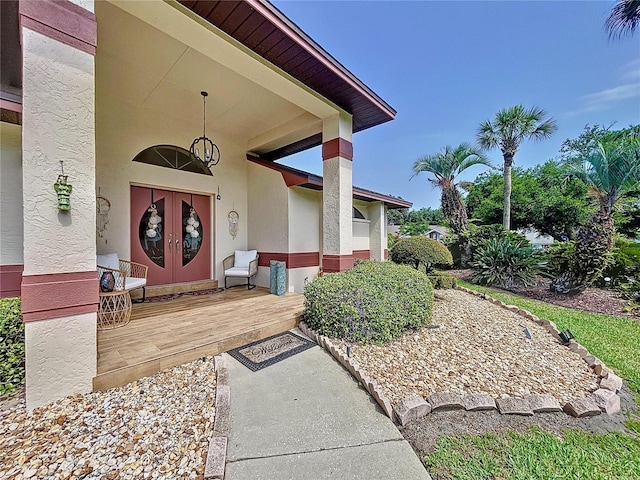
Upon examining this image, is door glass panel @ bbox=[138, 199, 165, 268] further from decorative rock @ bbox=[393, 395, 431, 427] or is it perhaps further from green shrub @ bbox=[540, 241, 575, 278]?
green shrub @ bbox=[540, 241, 575, 278]

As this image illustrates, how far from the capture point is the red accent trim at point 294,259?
6.25 meters

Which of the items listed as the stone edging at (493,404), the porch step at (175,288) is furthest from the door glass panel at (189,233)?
the stone edging at (493,404)

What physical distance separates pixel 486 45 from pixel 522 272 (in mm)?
7241

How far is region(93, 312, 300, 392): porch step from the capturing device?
2.46 metres

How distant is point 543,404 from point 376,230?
6719 mm

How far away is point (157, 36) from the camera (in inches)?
139

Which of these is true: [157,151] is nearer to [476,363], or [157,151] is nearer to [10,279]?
[10,279]

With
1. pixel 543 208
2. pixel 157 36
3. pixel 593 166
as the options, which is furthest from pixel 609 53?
pixel 157 36

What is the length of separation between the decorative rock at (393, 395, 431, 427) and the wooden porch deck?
7.07 feet

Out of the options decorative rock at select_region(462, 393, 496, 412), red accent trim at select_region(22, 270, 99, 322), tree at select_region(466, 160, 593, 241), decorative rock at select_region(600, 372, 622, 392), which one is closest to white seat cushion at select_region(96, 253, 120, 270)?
red accent trim at select_region(22, 270, 99, 322)

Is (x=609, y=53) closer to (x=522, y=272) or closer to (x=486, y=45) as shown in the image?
(x=486, y=45)

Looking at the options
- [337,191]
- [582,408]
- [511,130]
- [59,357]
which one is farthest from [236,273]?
[511,130]

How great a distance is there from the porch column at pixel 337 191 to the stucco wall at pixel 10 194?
4880 mm

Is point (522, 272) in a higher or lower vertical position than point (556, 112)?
lower
